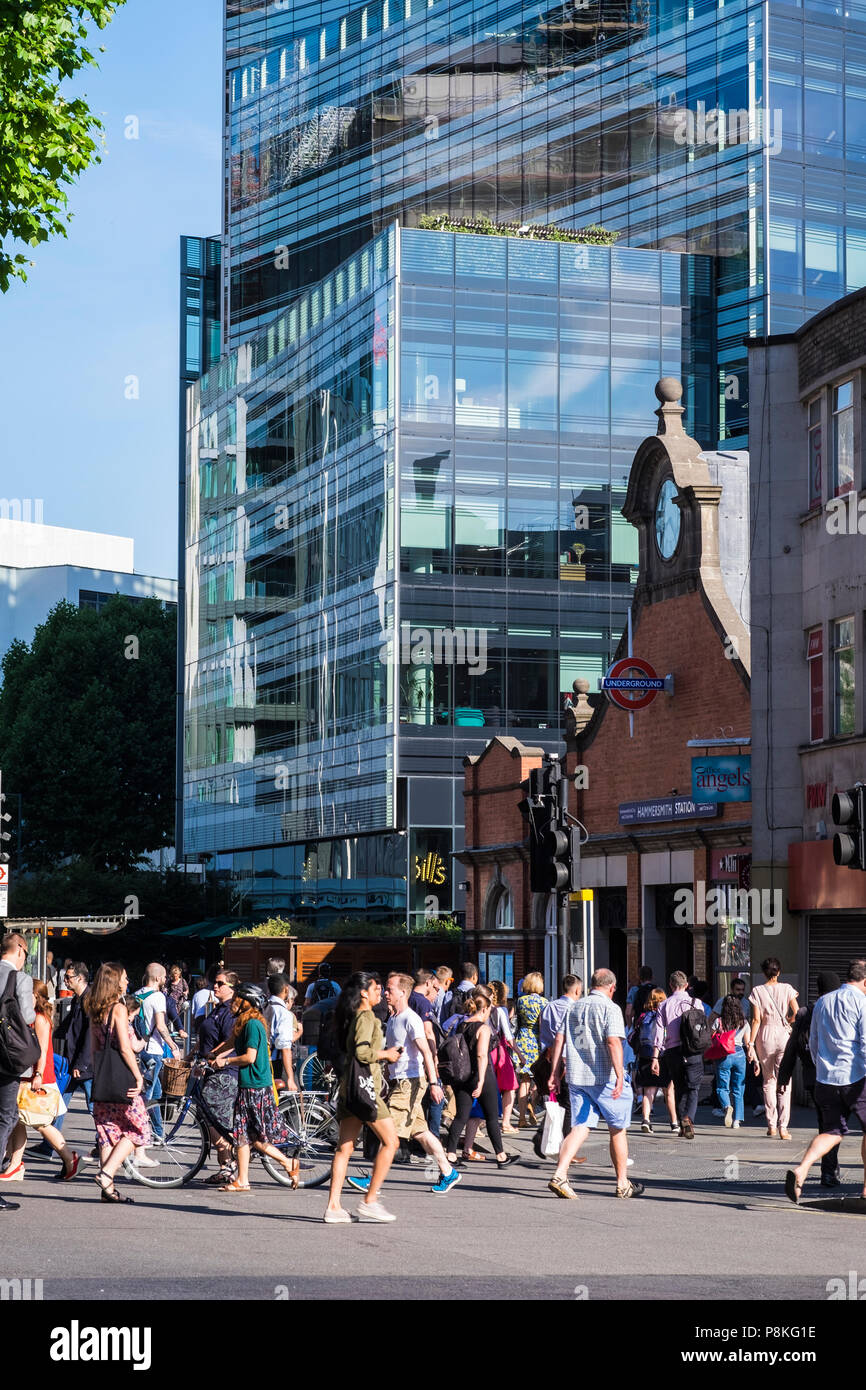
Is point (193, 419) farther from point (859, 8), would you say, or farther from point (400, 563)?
point (859, 8)

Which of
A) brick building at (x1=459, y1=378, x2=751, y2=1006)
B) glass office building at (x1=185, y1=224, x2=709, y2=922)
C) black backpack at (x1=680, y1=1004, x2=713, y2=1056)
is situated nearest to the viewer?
black backpack at (x1=680, y1=1004, x2=713, y2=1056)

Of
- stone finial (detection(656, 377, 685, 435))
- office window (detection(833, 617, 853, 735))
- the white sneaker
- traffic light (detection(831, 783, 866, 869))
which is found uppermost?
stone finial (detection(656, 377, 685, 435))

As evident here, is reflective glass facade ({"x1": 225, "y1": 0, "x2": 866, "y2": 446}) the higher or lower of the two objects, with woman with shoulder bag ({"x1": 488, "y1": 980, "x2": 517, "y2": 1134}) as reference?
higher

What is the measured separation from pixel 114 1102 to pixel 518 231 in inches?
1764

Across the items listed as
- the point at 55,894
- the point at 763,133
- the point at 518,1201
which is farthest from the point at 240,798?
the point at 518,1201

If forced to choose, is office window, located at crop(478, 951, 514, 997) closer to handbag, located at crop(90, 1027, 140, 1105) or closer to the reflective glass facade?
handbag, located at crop(90, 1027, 140, 1105)

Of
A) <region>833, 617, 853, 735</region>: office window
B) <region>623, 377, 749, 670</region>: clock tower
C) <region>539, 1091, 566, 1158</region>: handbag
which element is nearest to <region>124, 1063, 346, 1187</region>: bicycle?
<region>539, 1091, 566, 1158</region>: handbag

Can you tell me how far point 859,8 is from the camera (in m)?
61.8

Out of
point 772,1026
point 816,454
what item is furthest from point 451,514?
point 772,1026

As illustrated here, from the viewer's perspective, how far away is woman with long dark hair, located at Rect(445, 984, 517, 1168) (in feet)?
57.5

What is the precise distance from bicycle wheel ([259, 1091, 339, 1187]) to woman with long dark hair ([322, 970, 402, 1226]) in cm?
197

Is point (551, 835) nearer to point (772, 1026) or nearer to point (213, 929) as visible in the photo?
point (772, 1026)

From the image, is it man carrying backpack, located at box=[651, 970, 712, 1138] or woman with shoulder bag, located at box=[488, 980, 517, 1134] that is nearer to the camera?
woman with shoulder bag, located at box=[488, 980, 517, 1134]

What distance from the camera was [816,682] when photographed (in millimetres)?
26844
